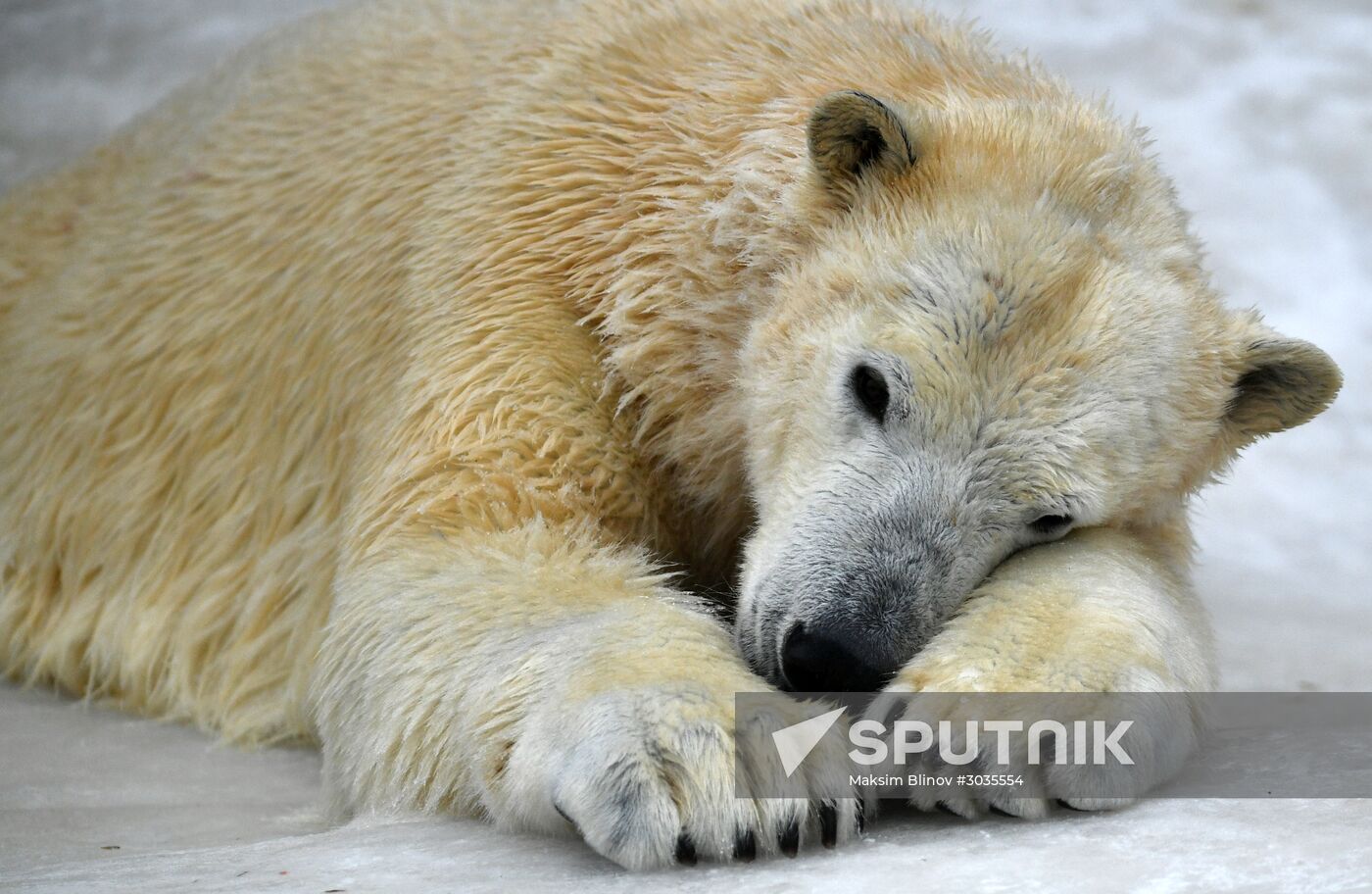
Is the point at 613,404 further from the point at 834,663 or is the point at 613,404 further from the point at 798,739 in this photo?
the point at 798,739

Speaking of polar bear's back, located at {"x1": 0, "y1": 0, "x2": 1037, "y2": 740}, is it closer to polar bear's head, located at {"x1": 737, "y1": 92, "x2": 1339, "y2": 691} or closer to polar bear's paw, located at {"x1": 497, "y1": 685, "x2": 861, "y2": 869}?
polar bear's head, located at {"x1": 737, "y1": 92, "x2": 1339, "y2": 691}

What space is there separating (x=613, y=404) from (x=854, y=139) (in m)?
0.69

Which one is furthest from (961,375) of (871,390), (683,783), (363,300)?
(363,300)

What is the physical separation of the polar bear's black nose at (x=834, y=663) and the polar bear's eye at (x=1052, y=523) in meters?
0.41

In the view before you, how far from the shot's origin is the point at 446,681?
2.45 metres

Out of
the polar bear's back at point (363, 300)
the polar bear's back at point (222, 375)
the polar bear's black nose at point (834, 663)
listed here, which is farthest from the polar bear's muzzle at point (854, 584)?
the polar bear's back at point (222, 375)

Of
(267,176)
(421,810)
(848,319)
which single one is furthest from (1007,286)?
(267,176)

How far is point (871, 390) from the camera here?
2.52 meters

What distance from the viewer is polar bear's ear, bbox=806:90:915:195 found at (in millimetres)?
2684

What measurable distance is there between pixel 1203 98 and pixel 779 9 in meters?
4.07

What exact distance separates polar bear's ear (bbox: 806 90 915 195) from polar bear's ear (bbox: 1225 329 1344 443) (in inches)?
29.2

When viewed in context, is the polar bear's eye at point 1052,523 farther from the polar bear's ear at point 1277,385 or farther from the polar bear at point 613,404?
the polar bear's ear at point 1277,385

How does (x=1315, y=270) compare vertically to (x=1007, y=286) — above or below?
above

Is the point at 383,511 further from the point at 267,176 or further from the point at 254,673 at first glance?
the point at 267,176
